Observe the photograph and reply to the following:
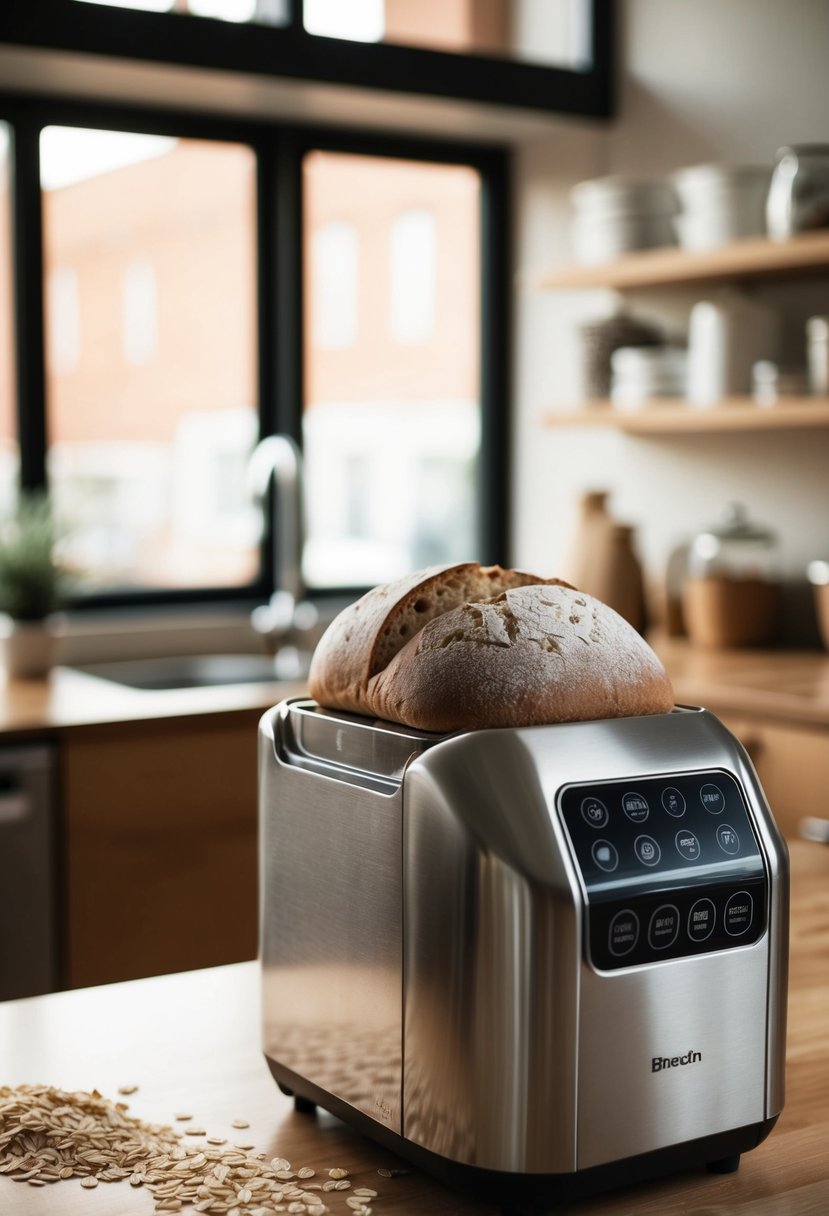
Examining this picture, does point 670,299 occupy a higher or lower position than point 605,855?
higher

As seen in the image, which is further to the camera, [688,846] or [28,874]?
[28,874]

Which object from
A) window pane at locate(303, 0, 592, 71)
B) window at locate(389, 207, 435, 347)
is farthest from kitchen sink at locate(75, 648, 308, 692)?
window pane at locate(303, 0, 592, 71)

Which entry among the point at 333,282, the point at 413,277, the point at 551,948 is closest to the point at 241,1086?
the point at 551,948

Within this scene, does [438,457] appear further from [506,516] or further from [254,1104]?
[254,1104]

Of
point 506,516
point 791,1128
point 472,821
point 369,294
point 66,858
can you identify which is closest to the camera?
point 472,821

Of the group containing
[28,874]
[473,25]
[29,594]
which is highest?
[473,25]

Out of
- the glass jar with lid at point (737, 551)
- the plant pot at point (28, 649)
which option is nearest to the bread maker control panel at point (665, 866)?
the plant pot at point (28, 649)

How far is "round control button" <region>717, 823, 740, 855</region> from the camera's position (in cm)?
75

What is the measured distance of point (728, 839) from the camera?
0.75 m

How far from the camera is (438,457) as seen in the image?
389 centimetres

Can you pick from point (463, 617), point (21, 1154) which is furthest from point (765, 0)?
point (21, 1154)

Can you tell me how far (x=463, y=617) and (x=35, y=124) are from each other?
2787 mm

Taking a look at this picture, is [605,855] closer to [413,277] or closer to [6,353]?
[6,353]

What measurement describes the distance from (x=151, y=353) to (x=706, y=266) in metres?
1.31
